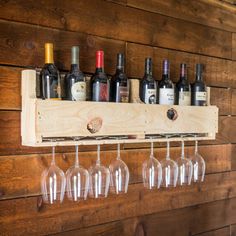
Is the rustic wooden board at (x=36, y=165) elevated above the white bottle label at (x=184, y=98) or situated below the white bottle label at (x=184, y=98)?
below

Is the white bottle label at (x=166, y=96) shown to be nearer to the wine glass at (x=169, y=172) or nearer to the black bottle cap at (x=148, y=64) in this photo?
the black bottle cap at (x=148, y=64)

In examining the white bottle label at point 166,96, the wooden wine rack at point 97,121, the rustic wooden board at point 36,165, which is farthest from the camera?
the white bottle label at point 166,96

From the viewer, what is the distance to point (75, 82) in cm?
136

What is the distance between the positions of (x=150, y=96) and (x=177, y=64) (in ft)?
1.43

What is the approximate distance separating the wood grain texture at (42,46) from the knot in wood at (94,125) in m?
0.29

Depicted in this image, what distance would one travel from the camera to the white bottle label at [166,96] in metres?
1.57

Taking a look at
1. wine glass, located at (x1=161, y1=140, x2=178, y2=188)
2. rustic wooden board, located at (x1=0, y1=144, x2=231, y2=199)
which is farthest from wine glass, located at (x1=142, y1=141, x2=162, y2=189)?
rustic wooden board, located at (x1=0, y1=144, x2=231, y2=199)

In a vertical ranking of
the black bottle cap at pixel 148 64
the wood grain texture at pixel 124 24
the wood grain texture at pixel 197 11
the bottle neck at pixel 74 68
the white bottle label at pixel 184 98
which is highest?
the wood grain texture at pixel 197 11

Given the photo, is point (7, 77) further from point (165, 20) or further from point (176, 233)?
point (176, 233)

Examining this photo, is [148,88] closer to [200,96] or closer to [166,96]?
[166,96]

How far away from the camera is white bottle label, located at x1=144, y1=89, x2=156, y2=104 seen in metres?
1.54

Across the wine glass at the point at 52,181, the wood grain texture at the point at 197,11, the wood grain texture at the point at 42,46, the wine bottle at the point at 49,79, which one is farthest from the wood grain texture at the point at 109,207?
the wood grain texture at the point at 197,11

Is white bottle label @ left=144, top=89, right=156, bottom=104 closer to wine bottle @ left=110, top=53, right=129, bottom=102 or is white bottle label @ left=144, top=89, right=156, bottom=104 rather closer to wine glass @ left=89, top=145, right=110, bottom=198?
wine bottle @ left=110, top=53, right=129, bottom=102

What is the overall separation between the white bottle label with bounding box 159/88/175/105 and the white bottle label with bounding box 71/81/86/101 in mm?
389
